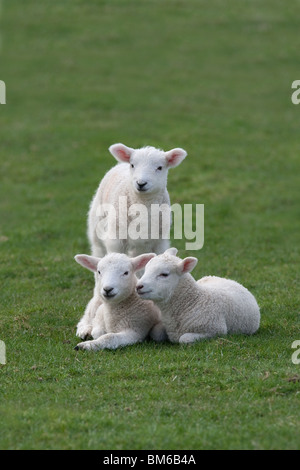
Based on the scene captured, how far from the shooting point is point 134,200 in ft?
33.5

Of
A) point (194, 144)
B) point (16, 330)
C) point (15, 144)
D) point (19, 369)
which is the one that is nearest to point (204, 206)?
point (194, 144)

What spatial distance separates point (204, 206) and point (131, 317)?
8.73m

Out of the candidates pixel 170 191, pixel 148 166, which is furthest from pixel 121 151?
pixel 170 191

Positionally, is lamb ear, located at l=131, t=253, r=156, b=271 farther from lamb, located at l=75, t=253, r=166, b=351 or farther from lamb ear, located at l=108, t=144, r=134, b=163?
lamb ear, located at l=108, t=144, r=134, b=163

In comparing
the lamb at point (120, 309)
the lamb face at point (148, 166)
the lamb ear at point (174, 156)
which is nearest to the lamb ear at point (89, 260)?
the lamb at point (120, 309)

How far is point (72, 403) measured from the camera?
24.2ft

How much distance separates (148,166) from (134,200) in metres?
0.56

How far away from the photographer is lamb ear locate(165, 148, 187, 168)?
9.95 metres

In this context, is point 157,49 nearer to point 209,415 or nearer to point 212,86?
point 212,86

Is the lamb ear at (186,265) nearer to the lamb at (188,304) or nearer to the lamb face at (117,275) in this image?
the lamb at (188,304)

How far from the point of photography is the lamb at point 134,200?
9812mm

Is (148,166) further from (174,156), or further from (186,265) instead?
(186,265)

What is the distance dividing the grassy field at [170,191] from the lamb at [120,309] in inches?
8.7

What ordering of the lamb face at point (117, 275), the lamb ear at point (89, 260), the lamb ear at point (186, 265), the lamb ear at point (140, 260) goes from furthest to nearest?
the lamb ear at point (89, 260) < the lamb ear at point (140, 260) < the lamb ear at point (186, 265) < the lamb face at point (117, 275)
